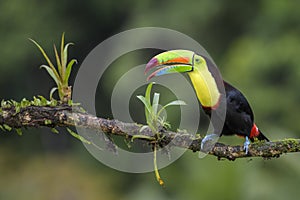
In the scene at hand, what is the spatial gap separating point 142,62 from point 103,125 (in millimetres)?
7015

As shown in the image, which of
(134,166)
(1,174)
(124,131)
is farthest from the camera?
(1,174)

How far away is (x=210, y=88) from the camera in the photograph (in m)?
2.94

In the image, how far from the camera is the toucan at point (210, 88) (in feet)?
9.36

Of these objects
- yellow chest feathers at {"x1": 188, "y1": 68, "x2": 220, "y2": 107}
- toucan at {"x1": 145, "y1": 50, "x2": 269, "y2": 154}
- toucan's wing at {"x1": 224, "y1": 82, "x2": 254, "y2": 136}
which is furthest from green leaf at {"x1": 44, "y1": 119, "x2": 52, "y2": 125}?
toucan's wing at {"x1": 224, "y1": 82, "x2": 254, "y2": 136}

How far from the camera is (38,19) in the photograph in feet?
36.2

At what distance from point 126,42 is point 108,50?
79 cm

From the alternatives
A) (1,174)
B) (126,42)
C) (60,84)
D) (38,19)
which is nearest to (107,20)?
(38,19)

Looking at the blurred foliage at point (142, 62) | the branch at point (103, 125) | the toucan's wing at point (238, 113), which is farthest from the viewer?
the blurred foliage at point (142, 62)

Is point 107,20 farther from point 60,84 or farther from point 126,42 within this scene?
point 60,84

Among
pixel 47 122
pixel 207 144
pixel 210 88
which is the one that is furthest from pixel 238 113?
pixel 47 122

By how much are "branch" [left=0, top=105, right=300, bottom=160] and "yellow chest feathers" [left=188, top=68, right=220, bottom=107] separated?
0.44 m

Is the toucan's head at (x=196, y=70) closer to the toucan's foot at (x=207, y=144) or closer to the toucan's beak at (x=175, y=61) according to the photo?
the toucan's beak at (x=175, y=61)

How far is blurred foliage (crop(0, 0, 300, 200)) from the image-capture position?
7309mm

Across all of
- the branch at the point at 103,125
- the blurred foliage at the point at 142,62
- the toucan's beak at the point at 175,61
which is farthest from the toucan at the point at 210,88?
the blurred foliage at the point at 142,62
